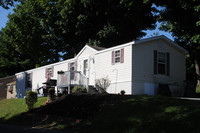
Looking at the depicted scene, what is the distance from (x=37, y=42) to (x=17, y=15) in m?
4.20

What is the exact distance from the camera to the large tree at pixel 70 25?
2744 cm

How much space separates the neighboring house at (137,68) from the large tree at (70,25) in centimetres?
770

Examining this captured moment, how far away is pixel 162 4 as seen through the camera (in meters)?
21.8

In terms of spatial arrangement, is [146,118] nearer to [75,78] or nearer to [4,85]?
[75,78]

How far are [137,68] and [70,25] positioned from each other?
13.9 metres

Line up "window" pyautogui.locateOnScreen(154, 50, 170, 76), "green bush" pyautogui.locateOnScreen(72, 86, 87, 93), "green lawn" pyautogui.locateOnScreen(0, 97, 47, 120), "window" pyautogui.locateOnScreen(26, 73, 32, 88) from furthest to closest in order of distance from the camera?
"window" pyautogui.locateOnScreen(26, 73, 32, 88) → "window" pyautogui.locateOnScreen(154, 50, 170, 76) → "green bush" pyautogui.locateOnScreen(72, 86, 87, 93) → "green lawn" pyautogui.locateOnScreen(0, 97, 47, 120)

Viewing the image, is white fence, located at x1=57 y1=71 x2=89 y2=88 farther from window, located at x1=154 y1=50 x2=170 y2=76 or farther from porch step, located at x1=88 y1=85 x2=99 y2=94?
window, located at x1=154 y1=50 x2=170 y2=76

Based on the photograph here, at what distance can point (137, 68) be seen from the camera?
17.2m

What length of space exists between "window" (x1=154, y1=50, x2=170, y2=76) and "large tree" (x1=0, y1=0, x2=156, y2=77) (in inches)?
316

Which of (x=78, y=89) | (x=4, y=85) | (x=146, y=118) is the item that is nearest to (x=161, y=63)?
(x=78, y=89)

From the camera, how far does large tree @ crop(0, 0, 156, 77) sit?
90.0 ft

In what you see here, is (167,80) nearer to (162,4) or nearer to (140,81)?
(140,81)

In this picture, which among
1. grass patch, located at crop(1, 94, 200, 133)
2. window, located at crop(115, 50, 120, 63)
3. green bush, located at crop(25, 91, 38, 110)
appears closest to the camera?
grass patch, located at crop(1, 94, 200, 133)

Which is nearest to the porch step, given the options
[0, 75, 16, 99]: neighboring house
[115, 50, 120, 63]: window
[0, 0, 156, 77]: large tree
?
[115, 50, 120, 63]: window
